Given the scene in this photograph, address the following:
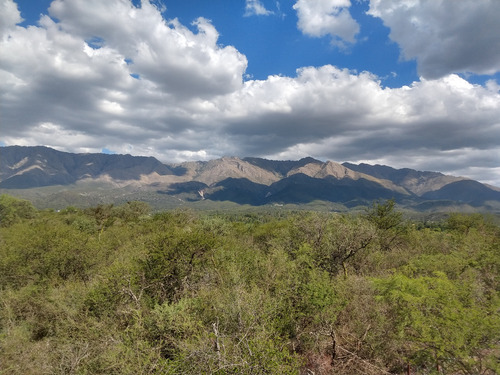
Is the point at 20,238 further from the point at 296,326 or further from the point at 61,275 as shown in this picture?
the point at 296,326

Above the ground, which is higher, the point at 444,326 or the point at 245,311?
the point at 444,326

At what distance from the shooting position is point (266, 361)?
32.5 feet

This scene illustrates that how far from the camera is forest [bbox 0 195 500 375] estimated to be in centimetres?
1169

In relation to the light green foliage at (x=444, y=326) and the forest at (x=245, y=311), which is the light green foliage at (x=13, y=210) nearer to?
the forest at (x=245, y=311)

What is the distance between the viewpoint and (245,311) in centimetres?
1387

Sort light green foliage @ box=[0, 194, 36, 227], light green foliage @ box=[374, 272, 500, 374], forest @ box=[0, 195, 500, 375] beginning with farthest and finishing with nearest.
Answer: light green foliage @ box=[0, 194, 36, 227] < forest @ box=[0, 195, 500, 375] < light green foliage @ box=[374, 272, 500, 374]

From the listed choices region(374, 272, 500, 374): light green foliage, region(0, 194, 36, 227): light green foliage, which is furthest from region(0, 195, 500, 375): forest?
region(0, 194, 36, 227): light green foliage

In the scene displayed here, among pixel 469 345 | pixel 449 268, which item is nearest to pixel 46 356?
pixel 469 345

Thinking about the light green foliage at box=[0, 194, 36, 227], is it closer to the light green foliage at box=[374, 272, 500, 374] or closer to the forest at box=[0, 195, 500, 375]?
the forest at box=[0, 195, 500, 375]

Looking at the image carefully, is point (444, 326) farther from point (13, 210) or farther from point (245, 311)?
point (13, 210)

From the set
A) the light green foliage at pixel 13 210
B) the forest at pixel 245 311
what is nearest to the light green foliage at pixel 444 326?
the forest at pixel 245 311

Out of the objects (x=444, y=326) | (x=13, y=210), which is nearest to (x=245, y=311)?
(x=444, y=326)

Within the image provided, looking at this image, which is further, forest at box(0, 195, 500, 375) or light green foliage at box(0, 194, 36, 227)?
light green foliage at box(0, 194, 36, 227)

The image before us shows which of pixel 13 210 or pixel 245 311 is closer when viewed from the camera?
pixel 245 311
